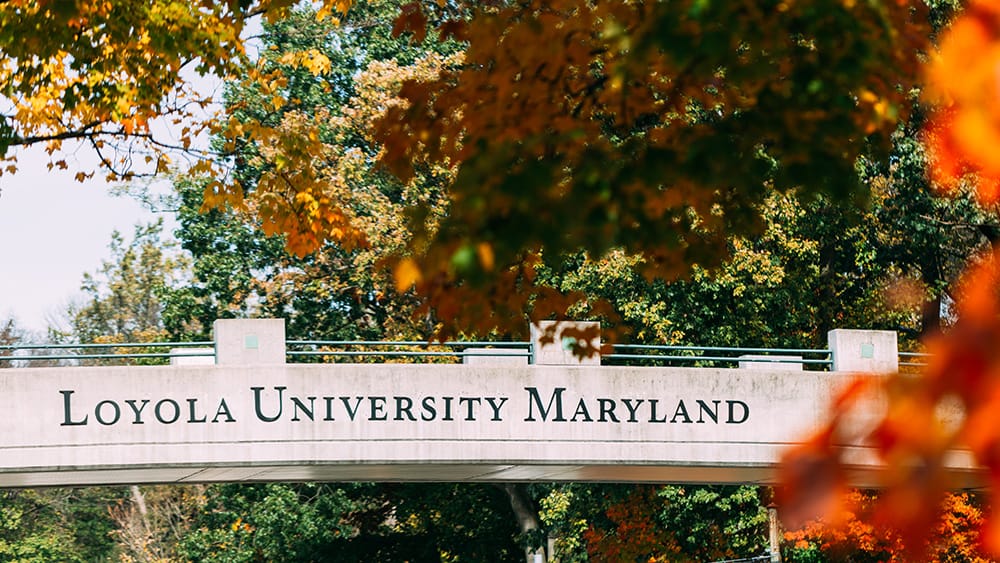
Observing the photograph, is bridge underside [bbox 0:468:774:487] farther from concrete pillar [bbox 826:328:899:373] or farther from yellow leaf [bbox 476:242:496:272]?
yellow leaf [bbox 476:242:496:272]

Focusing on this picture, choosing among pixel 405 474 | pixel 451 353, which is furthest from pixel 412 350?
pixel 451 353

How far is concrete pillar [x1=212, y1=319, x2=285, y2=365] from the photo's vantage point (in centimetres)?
1769

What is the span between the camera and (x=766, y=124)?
4.57 m

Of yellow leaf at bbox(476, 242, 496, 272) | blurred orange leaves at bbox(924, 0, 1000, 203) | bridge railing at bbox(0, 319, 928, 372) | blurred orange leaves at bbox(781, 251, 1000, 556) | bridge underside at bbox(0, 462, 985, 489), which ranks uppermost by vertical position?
bridge railing at bbox(0, 319, 928, 372)

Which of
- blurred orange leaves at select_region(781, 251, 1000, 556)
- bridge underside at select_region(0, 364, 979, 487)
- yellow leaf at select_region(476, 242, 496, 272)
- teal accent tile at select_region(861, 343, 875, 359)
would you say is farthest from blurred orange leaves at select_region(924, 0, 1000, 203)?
teal accent tile at select_region(861, 343, 875, 359)

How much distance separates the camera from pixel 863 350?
19.3 meters

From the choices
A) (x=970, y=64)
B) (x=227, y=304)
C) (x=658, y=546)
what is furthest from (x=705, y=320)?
(x=970, y=64)

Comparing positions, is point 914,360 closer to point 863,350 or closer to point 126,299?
point 863,350

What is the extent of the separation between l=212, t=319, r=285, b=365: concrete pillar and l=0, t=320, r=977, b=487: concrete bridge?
0.02 meters

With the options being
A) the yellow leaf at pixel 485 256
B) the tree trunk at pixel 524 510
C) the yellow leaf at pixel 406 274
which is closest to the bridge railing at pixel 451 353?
the tree trunk at pixel 524 510

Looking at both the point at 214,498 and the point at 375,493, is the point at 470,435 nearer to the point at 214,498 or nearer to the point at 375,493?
the point at 375,493

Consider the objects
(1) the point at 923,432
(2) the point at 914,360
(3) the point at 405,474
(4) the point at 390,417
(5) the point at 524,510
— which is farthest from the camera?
(5) the point at 524,510

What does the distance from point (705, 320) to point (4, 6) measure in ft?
57.4

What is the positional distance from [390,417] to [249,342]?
1.92 metres
